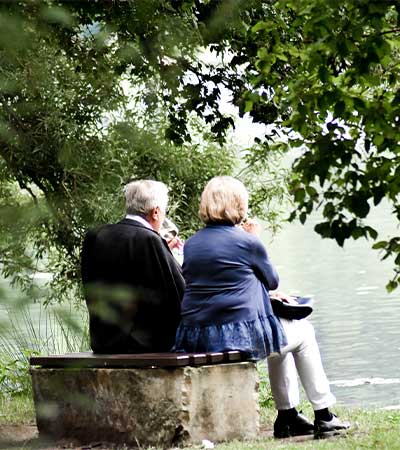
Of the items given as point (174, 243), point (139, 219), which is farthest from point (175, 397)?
point (174, 243)

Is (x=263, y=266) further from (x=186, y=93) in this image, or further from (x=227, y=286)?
(x=186, y=93)

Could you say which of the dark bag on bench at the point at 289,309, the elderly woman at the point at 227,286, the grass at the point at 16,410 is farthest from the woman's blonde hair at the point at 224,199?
the grass at the point at 16,410

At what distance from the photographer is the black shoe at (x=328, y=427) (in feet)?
20.5

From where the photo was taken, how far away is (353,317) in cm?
2192

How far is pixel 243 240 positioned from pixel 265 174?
23.2 ft

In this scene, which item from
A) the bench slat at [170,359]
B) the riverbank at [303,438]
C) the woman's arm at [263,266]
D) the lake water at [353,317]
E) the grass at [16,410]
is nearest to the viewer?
the riverbank at [303,438]

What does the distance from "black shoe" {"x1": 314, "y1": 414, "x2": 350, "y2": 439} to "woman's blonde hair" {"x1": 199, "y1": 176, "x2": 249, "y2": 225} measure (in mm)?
1142

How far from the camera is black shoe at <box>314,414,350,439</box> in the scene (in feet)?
20.5

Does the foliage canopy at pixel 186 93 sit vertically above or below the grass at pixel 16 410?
above

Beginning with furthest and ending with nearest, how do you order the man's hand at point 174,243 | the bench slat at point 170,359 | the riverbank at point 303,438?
the man's hand at point 174,243
the bench slat at point 170,359
the riverbank at point 303,438

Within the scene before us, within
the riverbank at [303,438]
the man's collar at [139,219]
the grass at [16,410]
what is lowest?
the riverbank at [303,438]

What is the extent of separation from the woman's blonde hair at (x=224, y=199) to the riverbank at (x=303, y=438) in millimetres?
1117

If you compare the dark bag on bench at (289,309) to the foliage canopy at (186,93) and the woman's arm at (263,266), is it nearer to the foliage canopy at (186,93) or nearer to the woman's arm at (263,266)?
the woman's arm at (263,266)

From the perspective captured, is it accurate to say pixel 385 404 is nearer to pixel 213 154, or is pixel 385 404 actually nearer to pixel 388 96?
pixel 213 154
